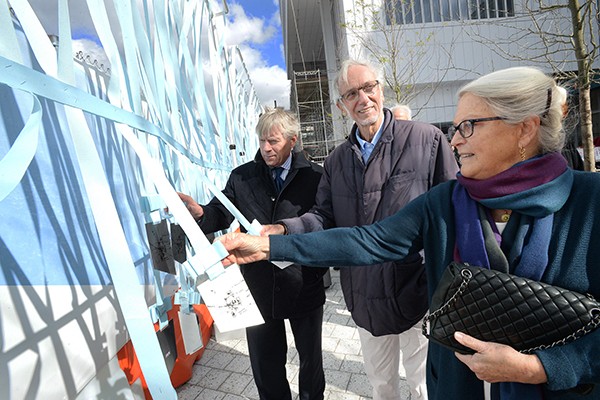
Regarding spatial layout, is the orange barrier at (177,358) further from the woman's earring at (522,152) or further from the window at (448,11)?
the window at (448,11)

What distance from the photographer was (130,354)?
1436 mm

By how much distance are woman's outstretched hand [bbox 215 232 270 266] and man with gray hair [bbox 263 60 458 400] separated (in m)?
0.28

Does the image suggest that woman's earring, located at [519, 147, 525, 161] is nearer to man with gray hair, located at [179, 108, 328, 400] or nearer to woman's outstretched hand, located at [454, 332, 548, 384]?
woman's outstretched hand, located at [454, 332, 548, 384]

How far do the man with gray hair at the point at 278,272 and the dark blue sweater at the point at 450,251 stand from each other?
2.35 feet

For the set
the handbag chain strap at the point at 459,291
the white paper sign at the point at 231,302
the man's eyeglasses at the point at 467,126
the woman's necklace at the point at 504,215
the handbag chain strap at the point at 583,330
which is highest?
the man's eyeglasses at the point at 467,126

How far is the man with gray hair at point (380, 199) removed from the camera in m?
1.76

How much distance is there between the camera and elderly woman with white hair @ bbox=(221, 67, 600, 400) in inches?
39.7

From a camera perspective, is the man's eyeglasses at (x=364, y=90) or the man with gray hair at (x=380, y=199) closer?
the man with gray hair at (x=380, y=199)

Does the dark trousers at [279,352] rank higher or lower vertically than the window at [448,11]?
lower

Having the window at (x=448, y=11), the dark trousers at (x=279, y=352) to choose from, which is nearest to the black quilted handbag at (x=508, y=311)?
the dark trousers at (x=279, y=352)

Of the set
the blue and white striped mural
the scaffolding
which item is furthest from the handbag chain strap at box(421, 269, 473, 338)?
the scaffolding

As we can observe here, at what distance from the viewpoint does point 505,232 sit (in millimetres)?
1140

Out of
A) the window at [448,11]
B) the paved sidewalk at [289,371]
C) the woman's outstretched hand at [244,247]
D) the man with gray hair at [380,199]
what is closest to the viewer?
the woman's outstretched hand at [244,247]

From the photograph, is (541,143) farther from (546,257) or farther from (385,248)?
(385,248)
